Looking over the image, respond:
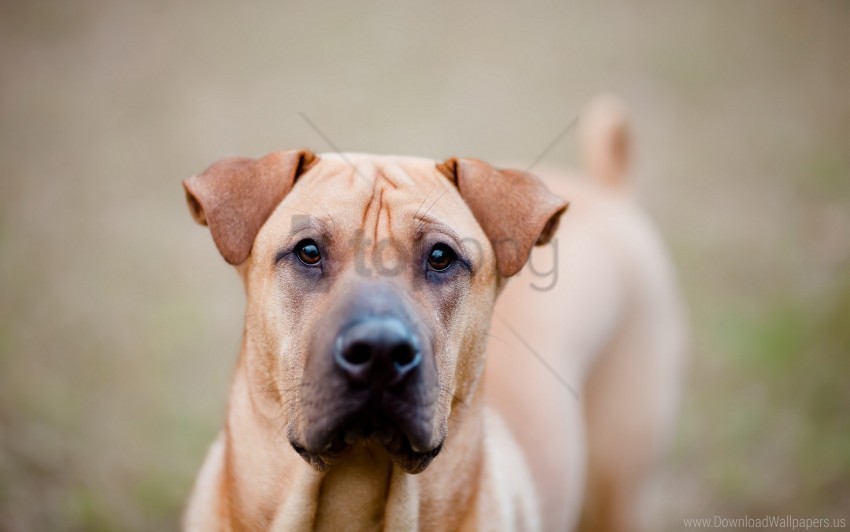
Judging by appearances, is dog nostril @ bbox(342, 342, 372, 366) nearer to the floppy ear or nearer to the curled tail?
the floppy ear

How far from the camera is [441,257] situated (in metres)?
2.59

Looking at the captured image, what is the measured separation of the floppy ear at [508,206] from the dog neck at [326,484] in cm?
56

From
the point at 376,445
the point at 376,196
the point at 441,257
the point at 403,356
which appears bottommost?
the point at 376,445

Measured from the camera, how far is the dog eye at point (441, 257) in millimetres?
2570

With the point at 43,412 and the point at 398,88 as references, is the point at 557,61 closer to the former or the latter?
the point at 398,88

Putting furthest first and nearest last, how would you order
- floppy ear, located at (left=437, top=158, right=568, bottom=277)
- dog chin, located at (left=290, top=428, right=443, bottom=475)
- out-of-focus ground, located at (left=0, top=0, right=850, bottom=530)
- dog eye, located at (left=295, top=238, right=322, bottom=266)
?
out-of-focus ground, located at (left=0, top=0, right=850, bottom=530), floppy ear, located at (left=437, top=158, right=568, bottom=277), dog eye, located at (left=295, top=238, right=322, bottom=266), dog chin, located at (left=290, top=428, right=443, bottom=475)

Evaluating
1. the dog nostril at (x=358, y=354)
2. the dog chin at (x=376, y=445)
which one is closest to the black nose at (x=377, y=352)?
the dog nostril at (x=358, y=354)

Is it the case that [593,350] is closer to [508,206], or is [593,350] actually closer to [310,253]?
[508,206]

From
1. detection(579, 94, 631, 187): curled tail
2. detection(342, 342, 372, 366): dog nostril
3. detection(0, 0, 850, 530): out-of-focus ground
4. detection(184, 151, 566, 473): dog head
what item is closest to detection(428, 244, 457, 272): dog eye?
detection(184, 151, 566, 473): dog head

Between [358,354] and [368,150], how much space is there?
230 inches

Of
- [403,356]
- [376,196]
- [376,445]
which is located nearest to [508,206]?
[376,196]

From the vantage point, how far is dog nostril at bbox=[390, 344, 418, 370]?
7.15ft

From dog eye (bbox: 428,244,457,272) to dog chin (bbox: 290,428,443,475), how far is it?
1.82 ft

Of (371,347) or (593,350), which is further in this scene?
(593,350)
